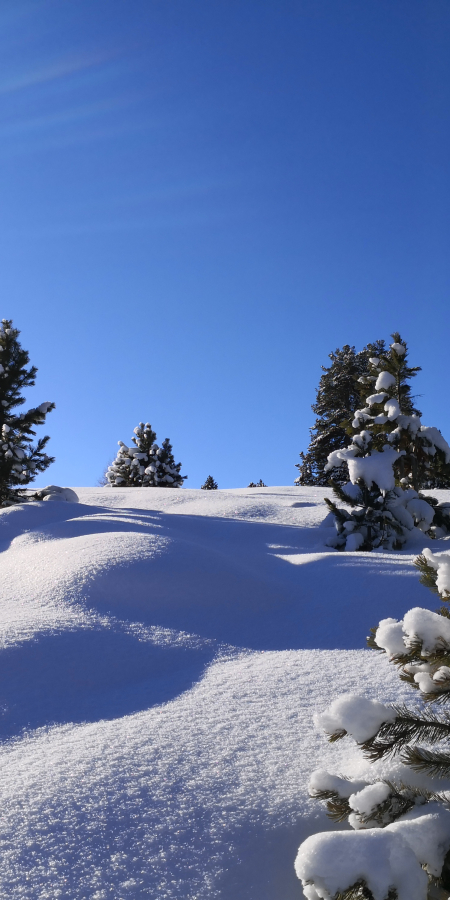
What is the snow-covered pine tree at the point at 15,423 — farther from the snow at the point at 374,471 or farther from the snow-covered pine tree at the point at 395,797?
the snow-covered pine tree at the point at 395,797

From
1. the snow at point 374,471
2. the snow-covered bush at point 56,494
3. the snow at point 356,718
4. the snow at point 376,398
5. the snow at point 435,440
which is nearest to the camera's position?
the snow at point 356,718

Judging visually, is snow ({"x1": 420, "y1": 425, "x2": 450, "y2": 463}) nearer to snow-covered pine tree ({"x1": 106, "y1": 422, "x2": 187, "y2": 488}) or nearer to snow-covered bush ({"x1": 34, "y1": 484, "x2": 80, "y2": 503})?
snow-covered bush ({"x1": 34, "y1": 484, "x2": 80, "y2": 503})

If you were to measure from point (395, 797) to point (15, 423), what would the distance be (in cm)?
1601

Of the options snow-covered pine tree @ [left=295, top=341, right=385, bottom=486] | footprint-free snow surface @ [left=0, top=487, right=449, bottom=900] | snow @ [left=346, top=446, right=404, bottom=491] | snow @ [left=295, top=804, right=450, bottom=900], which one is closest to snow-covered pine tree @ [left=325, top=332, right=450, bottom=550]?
snow @ [left=346, top=446, right=404, bottom=491]

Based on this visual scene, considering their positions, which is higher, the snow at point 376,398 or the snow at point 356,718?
the snow at point 376,398

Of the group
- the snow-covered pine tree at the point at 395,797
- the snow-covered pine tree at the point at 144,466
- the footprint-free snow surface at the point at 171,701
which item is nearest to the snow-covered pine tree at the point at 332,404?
the snow-covered pine tree at the point at 144,466

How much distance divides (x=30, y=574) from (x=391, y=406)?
A: 270 inches

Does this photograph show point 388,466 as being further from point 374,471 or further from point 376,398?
point 376,398

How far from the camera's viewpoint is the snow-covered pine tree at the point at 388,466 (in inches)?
351

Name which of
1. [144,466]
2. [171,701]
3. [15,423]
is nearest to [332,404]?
[144,466]

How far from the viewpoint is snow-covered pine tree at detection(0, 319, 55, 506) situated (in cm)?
1536

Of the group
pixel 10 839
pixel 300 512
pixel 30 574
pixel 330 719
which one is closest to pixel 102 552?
pixel 30 574

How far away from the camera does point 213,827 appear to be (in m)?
2.06

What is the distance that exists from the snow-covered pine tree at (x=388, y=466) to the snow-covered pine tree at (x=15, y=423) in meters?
9.43
